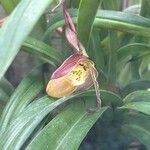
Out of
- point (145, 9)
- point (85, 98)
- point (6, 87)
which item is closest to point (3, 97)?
point (6, 87)

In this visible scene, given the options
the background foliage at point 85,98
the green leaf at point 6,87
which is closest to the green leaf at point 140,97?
the background foliage at point 85,98

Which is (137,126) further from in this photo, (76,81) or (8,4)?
(8,4)

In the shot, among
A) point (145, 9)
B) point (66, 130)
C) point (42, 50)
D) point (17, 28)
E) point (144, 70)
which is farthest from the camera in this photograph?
point (144, 70)

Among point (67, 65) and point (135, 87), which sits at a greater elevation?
point (67, 65)

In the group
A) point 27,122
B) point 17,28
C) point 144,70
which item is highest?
point 17,28

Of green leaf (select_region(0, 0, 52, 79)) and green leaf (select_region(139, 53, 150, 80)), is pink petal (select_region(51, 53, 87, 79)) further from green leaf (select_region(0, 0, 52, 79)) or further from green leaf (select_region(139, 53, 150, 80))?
green leaf (select_region(139, 53, 150, 80))

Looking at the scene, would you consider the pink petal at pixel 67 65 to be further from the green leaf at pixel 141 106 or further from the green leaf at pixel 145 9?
the green leaf at pixel 145 9

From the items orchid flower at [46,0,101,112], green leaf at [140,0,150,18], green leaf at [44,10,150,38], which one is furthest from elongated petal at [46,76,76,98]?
green leaf at [140,0,150,18]

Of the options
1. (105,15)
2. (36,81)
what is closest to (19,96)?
(36,81)

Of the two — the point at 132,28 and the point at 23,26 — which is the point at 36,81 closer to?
the point at 132,28
